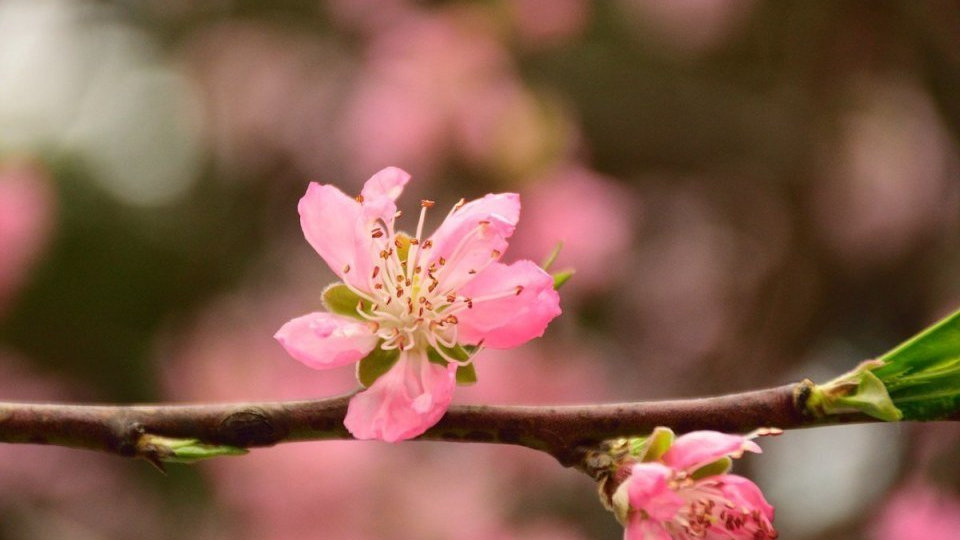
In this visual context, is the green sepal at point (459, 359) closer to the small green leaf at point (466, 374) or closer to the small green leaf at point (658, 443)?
the small green leaf at point (466, 374)

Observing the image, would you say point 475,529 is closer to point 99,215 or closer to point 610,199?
point 610,199

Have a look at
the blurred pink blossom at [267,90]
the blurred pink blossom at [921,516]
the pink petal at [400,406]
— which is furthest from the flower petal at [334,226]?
the blurred pink blossom at [267,90]

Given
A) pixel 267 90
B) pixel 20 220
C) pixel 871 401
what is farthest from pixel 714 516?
pixel 267 90

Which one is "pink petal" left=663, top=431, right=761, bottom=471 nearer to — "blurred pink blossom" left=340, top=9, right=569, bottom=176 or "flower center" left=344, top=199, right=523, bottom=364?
"flower center" left=344, top=199, right=523, bottom=364

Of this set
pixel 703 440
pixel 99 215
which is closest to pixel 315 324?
pixel 703 440

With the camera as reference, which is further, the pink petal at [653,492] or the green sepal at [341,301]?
the green sepal at [341,301]

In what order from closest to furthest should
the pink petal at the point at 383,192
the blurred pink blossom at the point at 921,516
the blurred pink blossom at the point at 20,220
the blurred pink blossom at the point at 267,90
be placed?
the pink petal at the point at 383,192 → the blurred pink blossom at the point at 921,516 → the blurred pink blossom at the point at 20,220 → the blurred pink blossom at the point at 267,90

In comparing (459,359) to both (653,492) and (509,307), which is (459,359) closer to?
(509,307)

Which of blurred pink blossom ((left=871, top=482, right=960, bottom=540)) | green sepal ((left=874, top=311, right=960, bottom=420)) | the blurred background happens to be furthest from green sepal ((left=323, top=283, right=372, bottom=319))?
the blurred background
